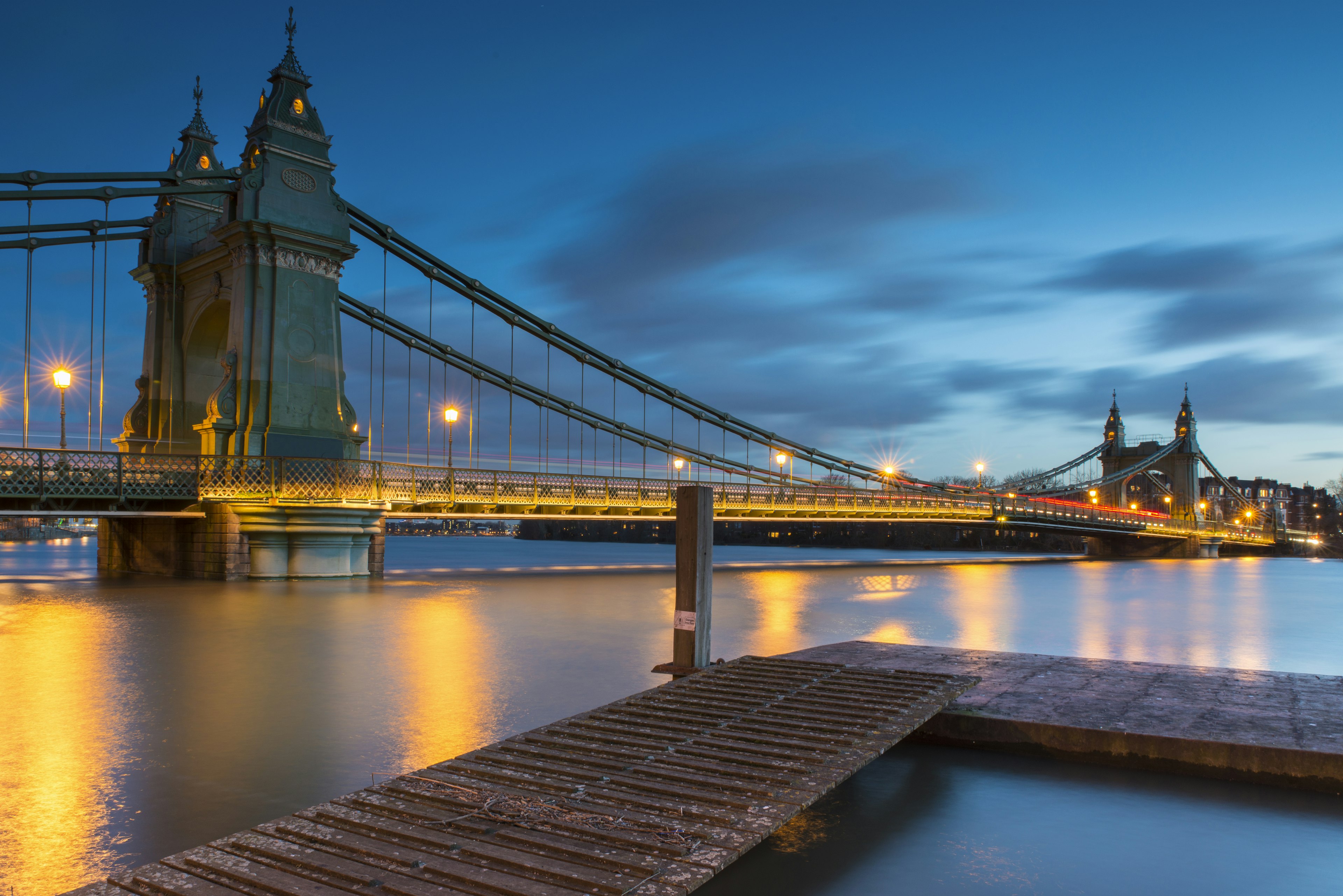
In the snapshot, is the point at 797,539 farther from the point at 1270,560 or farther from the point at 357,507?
the point at 357,507

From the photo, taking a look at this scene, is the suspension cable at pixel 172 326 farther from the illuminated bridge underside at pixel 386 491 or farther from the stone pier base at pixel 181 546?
the illuminated bridge underside at pixel 386 491

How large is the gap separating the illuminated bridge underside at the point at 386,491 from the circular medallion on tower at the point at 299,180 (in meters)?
7.64

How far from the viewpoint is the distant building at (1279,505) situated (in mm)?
96875

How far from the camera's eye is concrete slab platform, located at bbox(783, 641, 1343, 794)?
725cm

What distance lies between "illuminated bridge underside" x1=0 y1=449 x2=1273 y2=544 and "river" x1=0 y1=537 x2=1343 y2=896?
241 centimetres

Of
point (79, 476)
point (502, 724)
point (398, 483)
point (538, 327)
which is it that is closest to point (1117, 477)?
point (538, 327)

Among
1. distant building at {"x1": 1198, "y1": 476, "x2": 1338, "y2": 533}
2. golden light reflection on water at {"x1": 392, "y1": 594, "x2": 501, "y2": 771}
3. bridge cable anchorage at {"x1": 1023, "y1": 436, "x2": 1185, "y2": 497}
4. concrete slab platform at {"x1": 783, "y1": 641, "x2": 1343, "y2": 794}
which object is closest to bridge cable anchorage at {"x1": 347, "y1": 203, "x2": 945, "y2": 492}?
golden light reflection on water at {"x1": 392, "y1": 594, "x2": 501, "y2": 771}

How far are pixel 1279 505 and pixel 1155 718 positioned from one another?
490ft

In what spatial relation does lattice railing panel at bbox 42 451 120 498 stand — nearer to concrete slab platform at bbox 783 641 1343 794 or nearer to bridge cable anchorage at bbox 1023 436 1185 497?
concrete slab platform at bbox 783 641 1343 794

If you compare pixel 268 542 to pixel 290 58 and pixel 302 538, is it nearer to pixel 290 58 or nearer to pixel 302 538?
pixel 302 538

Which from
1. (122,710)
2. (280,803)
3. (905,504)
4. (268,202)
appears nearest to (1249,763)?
(280,803)

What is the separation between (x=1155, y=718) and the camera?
8109mm

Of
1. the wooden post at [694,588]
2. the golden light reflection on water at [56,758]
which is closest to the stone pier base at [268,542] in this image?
the golden light reflection on water at [56,758]

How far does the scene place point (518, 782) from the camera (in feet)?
18.6
